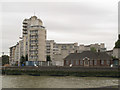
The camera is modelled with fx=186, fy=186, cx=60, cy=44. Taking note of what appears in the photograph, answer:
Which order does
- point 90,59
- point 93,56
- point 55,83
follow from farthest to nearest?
point 93,56
point 90,59
point 55,83

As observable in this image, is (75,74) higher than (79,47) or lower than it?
lower

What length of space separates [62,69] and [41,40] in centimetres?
3064

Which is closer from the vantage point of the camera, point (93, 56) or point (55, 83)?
point (55, 83)

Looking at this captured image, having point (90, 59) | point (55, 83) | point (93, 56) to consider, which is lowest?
point (55, 83)

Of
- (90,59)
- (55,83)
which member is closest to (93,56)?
(90,59)

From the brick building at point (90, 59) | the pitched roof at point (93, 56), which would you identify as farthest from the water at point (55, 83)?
the pitched roof at point (93, 56)

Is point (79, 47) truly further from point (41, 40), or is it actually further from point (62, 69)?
point (62, 69)

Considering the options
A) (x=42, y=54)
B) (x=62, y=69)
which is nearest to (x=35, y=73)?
(x=62, y=69)

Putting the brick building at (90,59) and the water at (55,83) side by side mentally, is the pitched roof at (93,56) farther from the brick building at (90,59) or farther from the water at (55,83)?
the water at (55,83)

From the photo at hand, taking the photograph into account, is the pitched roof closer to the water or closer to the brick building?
the brick building

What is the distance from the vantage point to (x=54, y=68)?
5472 cm

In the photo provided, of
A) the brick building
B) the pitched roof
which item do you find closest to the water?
the brick building

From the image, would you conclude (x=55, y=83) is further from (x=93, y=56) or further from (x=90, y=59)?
(x=93, y=56)

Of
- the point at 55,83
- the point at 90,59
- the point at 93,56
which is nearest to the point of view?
the point at 55,83
